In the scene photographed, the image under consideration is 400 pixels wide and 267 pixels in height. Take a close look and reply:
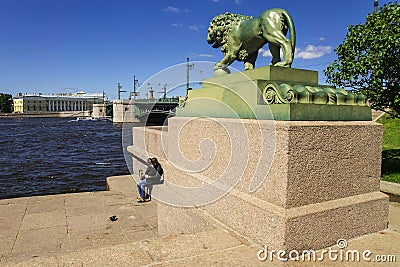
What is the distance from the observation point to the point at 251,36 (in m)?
4.17

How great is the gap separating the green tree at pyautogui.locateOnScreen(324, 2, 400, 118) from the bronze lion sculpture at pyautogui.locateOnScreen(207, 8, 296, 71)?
4.56 m

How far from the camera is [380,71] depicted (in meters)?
7.43

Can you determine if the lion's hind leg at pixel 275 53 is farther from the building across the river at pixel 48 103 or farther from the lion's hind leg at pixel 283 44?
the building across the river at pixel 48 103

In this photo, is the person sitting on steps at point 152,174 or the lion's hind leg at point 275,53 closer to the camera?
the lion's hind leg at point 275,53

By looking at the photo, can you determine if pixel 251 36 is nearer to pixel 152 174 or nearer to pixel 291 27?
pixel 291 27

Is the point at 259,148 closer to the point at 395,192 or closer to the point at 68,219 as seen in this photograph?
the point at 68,219

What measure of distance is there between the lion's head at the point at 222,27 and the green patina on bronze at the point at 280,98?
947mm

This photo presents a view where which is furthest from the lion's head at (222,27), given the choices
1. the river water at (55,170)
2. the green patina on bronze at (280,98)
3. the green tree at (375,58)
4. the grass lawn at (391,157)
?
the river water at (55,170)

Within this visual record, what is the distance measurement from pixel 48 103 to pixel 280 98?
459ft

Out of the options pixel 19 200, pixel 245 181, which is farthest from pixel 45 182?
pixel 245 181

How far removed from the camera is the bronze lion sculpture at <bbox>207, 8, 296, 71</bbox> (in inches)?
147

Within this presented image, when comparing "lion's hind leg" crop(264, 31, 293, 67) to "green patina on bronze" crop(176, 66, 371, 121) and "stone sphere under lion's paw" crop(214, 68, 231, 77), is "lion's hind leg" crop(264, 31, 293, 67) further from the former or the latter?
"stone sphere under lion's paw" crop(214, 68, 231, 77)

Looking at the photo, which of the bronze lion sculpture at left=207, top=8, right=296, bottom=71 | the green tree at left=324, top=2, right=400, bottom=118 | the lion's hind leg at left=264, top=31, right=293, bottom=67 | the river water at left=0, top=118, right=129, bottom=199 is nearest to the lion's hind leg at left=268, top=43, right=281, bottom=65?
the bronze lion sculpture at left=207, top=8, right=296, bottom=71

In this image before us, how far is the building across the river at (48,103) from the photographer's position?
12012 cm
